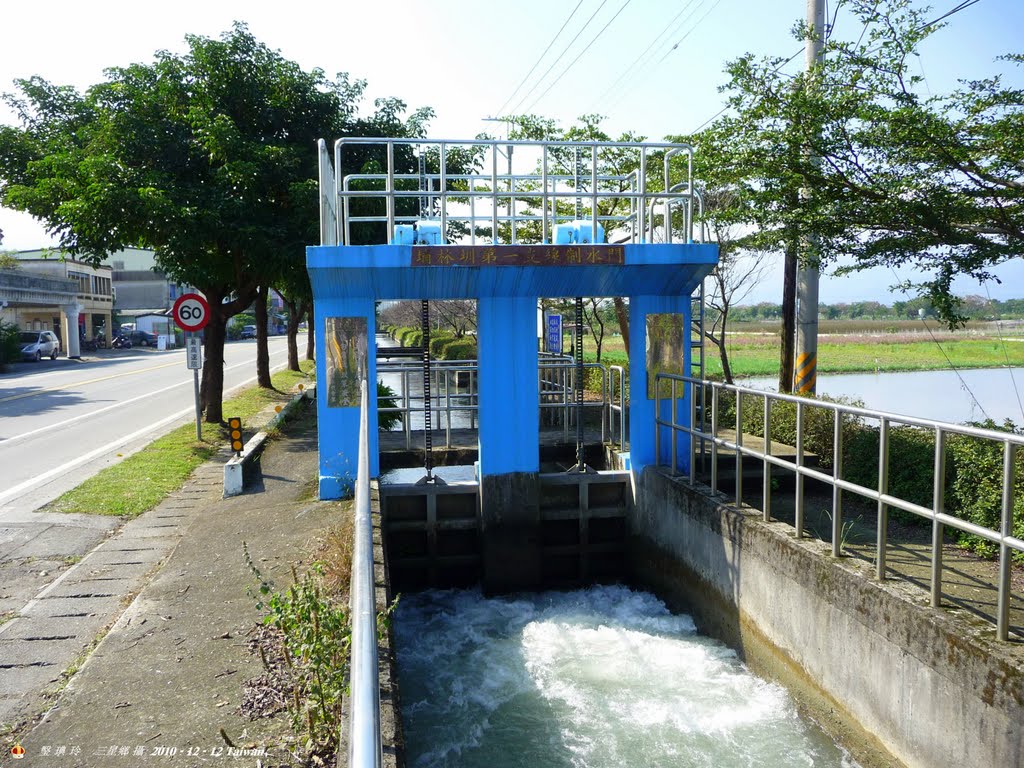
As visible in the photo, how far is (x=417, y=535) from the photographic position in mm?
9102

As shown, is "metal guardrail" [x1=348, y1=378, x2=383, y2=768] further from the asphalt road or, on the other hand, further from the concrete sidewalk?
the asphalt road

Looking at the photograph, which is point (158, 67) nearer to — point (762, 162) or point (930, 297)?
point (762, 162)

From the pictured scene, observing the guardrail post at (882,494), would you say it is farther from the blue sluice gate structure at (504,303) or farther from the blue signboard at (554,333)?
the blue signboard at (554,333)

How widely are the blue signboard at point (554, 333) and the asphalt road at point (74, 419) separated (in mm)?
7872

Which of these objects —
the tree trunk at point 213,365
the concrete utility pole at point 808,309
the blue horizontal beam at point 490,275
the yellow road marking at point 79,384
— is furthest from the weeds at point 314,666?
the yellow road marking at point 79,384

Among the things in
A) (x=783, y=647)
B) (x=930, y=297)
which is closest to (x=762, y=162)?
(x=930, y=297)

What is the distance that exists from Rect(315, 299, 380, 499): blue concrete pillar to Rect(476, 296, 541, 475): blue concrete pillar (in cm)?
120

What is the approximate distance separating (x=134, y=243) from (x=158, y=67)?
3.60m

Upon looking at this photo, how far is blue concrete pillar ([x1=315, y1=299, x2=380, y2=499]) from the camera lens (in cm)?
839

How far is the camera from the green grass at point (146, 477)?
951cm

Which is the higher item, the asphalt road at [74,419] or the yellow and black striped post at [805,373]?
the yellow and black striped post at [805,373]

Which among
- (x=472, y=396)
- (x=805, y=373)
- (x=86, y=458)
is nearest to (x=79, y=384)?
(x=86, y=458)

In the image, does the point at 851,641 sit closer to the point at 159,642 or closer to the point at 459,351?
the point at 159,642

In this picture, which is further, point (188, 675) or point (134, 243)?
point (134, 243)
